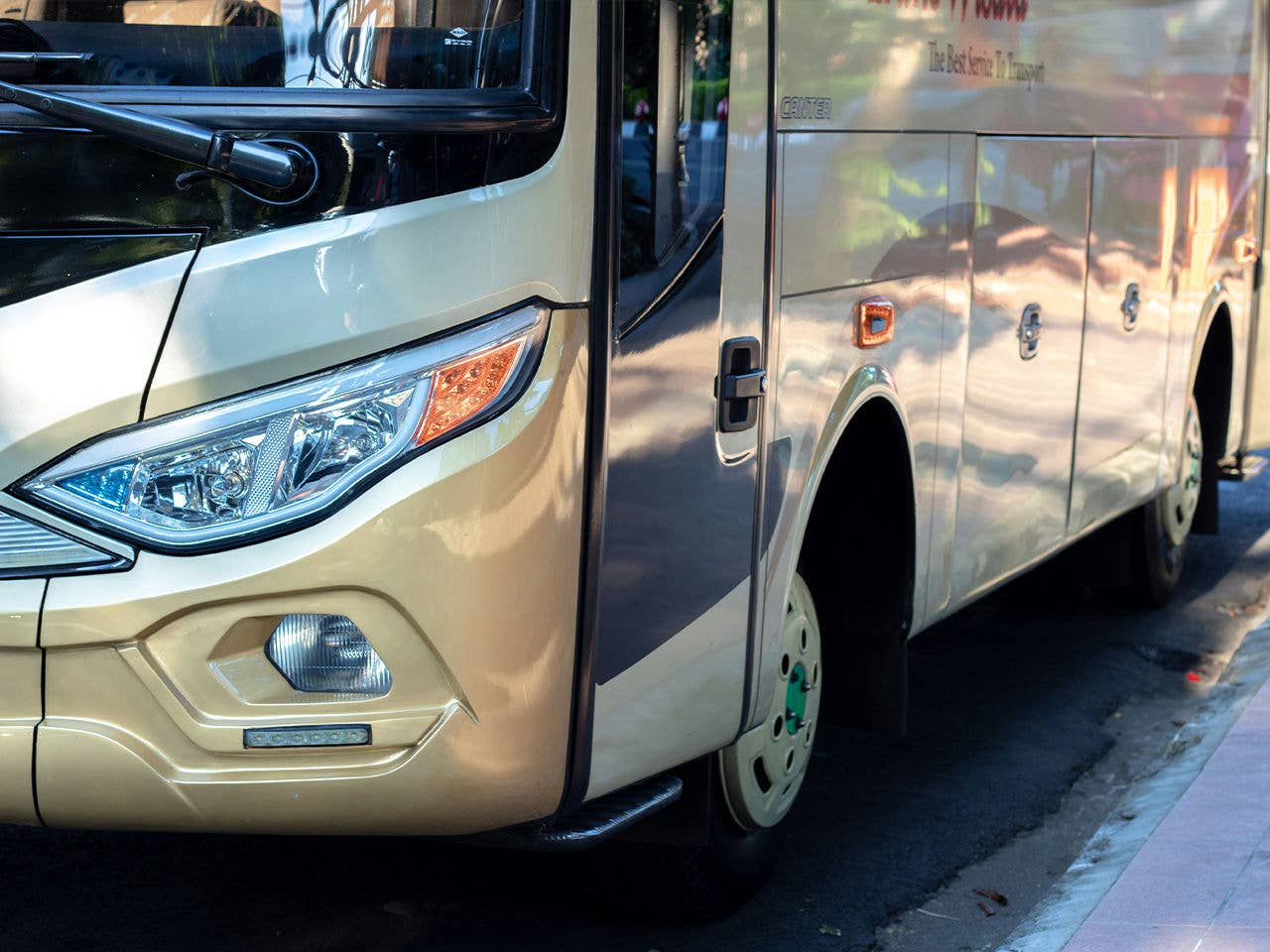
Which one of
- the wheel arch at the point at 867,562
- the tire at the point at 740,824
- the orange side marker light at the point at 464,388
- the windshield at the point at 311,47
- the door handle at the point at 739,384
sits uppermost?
the windshield at the point at 311,47

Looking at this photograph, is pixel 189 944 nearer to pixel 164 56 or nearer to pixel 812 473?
pixel 812 473

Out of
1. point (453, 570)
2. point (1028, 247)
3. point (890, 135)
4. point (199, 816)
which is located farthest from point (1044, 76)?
point (199, 816)

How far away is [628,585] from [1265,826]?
7.56 ft

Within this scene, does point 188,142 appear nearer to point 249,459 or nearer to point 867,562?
point 249,459

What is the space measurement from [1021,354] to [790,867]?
64.4 inches

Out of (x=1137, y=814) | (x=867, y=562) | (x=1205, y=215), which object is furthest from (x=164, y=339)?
(x=1205, y=215)

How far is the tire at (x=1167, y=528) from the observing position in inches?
302

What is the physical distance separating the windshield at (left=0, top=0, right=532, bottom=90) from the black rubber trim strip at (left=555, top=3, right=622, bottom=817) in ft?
0.61

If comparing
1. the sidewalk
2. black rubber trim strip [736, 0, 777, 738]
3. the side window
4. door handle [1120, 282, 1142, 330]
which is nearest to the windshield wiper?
the side window

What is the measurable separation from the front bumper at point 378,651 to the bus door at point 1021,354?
2.16 metres

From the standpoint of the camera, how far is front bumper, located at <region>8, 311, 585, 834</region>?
3.02 meters

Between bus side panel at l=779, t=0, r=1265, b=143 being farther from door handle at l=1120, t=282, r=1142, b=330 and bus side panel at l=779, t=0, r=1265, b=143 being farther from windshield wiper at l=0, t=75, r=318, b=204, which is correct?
windshield wiper at l=0, t=75, r=318, b=204

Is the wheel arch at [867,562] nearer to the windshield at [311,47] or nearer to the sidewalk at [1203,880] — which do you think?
the sidewalk at [1203,880]

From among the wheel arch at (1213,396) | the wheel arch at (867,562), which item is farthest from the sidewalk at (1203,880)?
the wheel arch at (1213,396)
